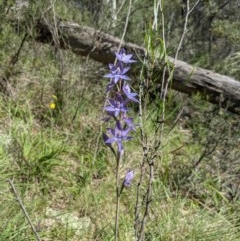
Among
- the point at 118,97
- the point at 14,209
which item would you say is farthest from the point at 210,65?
the point at 118,97

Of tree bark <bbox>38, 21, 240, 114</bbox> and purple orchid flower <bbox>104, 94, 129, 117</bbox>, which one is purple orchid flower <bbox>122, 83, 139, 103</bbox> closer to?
purple orchid flower <bbox>104, 94, 129, 117</bbox>

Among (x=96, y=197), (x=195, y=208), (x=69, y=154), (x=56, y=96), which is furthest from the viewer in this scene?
(x=56, y=96)

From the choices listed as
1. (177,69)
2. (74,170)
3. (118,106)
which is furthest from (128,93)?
(177,69)

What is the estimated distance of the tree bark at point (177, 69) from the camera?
4.64m

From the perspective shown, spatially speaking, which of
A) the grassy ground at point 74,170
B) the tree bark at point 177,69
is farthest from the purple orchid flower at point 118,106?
the tree bark at point 177,69

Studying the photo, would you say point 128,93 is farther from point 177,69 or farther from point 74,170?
point 177,69

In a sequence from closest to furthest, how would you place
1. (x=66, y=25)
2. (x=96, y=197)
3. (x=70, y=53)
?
(x=96, y=197)
(x=66, y=25)
(x=70, y=53)

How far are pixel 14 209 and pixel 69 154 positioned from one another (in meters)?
1.09

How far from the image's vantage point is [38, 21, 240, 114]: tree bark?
464cm

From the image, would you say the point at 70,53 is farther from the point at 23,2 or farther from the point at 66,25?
the point at 23,2

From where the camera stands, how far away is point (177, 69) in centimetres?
491

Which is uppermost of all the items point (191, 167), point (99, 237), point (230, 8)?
point (230, 8)

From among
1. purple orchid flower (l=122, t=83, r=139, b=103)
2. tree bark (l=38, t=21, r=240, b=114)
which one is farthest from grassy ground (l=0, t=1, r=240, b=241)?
purple orchid flower (l=122, t=83, r=139, b=103)

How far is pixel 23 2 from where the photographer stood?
452cm
